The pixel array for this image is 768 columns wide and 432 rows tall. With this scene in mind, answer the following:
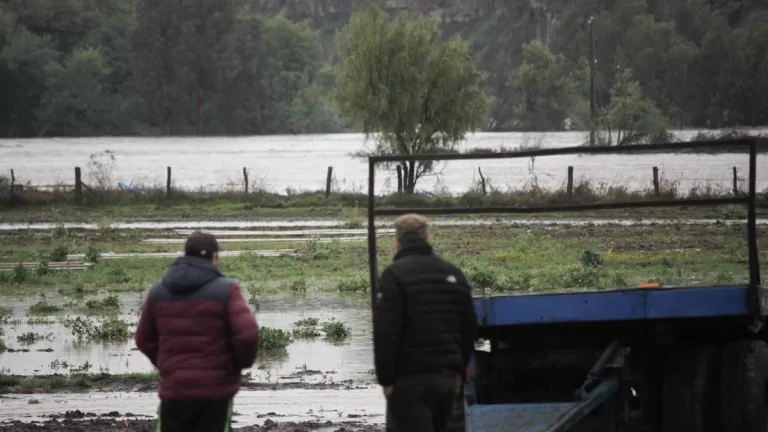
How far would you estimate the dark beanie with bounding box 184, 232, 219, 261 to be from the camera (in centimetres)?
645

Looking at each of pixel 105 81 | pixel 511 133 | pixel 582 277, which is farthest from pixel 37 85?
pixel 582 277

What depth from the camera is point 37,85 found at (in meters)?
150

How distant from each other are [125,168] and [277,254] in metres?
91.0

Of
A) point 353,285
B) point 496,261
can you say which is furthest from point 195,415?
point 496,261

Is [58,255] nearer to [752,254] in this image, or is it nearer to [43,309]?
[43,309]

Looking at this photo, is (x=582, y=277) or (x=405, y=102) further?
(x=405, y=102)

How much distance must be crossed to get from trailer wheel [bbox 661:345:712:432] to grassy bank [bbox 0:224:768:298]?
451 centimetres

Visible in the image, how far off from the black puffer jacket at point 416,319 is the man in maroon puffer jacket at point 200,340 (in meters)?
0.71

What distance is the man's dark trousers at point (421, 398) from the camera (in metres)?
6.67

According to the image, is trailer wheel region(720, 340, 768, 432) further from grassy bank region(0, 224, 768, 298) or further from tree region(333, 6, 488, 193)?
tree region(333, 6, 488, 193)

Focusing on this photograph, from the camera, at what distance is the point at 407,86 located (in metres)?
57.4

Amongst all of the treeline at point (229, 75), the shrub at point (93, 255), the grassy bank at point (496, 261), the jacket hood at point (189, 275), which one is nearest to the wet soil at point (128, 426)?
the jacket hood at point (189, 275)

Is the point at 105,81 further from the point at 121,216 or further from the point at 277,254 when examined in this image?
the point at 277,254

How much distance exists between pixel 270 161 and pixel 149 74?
1408 inches
